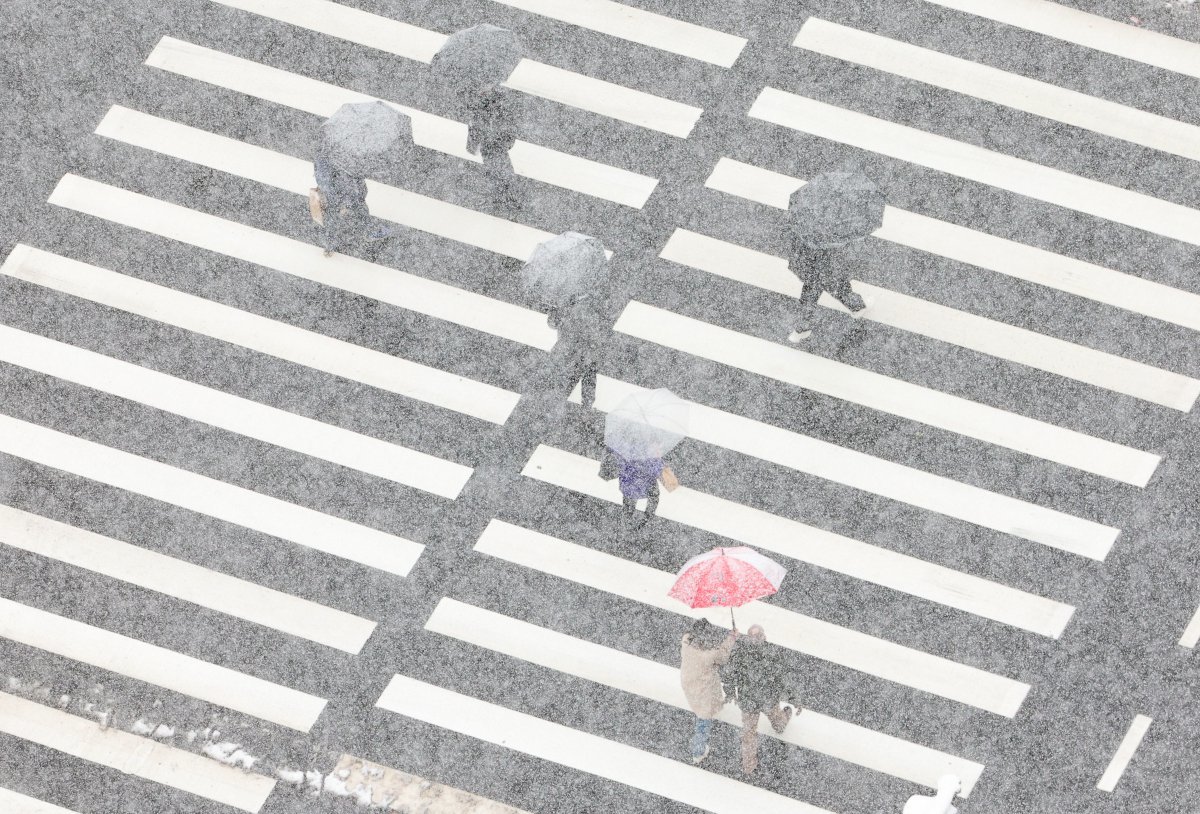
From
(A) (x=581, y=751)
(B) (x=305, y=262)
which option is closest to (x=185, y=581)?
(B) (x=305, y=262)

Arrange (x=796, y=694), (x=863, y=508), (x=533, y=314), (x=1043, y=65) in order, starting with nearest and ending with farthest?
(x=796, y=694)
(x=863, y=508)
(x=533, y=314)
(x=1043, y=65)

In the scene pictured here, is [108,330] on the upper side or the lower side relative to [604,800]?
upper

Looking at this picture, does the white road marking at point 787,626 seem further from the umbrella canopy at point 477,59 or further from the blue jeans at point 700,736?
the umbrella canopy at point 477,59

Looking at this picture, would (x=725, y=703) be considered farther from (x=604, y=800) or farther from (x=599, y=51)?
(x=599, y=51)

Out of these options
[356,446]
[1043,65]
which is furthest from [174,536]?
[1043,65]

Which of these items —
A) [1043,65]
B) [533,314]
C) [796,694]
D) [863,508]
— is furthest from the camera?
[1043,65]

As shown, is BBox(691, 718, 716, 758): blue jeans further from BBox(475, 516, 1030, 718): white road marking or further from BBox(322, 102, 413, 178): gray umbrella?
BBox(322, 102, 413, 178): gray umbrella
